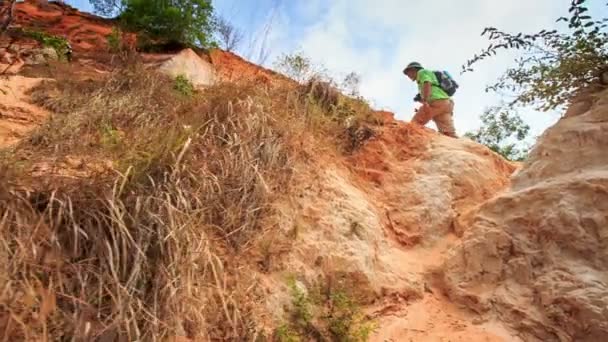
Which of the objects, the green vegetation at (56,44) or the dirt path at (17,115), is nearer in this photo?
the dirt path at (17,115)

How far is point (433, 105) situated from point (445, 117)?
24cm

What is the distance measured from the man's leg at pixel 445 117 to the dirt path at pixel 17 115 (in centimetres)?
466

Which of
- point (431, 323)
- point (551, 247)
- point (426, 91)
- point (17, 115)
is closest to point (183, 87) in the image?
point (17, 115)

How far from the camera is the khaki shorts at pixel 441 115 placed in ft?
21.7

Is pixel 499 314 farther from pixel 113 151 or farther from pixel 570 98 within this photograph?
pixel 113 151

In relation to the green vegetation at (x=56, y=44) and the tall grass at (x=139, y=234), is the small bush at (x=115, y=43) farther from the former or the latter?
the tall grass at (x=139, y=234)

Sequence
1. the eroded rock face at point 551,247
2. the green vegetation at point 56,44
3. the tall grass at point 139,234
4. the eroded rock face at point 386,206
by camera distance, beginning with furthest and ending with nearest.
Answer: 1. the green vegetation at point 56,44
2. the eroded rock face at point 386,206
3. the eroded rock face at point 551,247
4. the tall grass at point 139,234

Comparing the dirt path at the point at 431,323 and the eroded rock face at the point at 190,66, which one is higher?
the eroded rock face at the point at 190,66

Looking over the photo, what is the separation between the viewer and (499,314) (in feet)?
11.2

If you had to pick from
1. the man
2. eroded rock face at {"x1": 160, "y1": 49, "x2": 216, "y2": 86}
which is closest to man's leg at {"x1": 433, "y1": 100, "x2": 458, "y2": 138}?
the man

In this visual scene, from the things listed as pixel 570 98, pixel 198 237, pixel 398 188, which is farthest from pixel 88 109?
pixel 570 98

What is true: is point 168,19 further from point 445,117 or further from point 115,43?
point 445,117

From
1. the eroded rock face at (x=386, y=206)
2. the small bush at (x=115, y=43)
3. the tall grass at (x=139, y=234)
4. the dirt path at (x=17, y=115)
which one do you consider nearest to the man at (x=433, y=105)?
the eroded rock face at (x=386, y=206)

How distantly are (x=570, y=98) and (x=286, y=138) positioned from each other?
8.47ft
